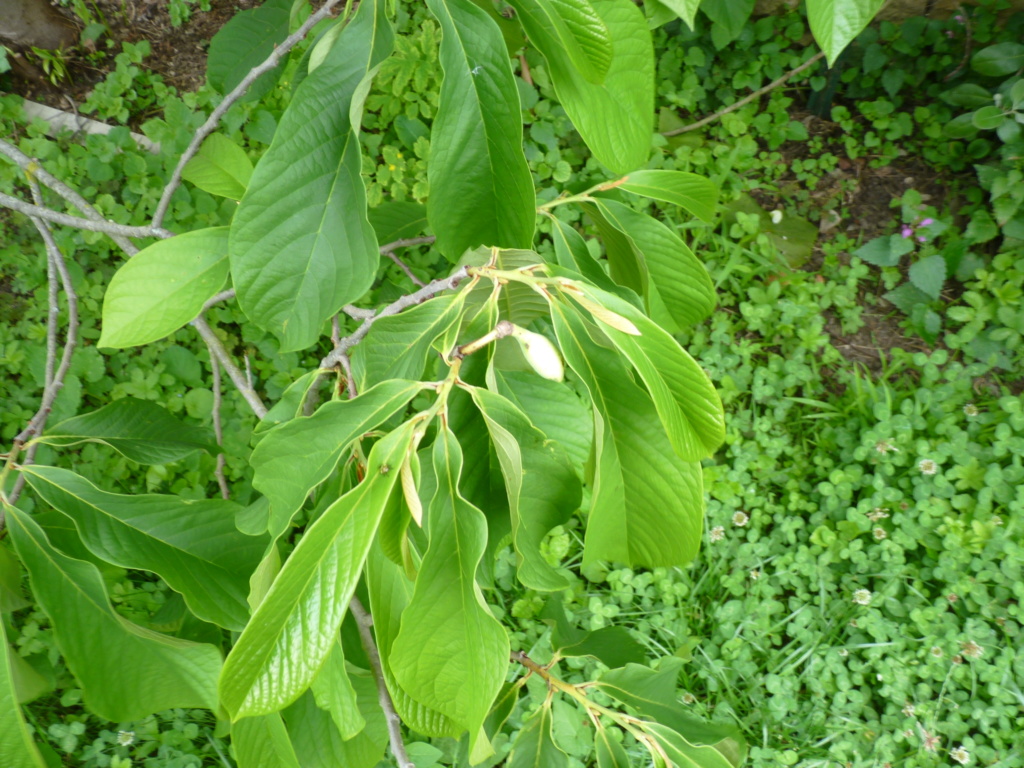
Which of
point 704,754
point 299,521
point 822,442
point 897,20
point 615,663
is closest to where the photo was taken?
point 704,754

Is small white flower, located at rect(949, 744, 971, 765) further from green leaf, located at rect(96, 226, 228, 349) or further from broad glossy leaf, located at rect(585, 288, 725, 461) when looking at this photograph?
green leaf, located at rect(96, 226, 228, 349)

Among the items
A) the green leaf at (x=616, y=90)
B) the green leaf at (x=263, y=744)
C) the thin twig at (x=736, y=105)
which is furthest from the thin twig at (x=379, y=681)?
the thin twig at (x=736, y=105)

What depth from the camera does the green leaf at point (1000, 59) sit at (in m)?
1.91

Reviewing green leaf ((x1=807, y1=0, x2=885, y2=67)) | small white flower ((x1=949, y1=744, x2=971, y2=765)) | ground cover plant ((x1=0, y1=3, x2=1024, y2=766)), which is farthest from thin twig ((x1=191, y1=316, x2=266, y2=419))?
small white flower ((x1=949, y1=744, x2=971, y2=765))

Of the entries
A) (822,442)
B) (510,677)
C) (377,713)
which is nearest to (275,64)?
(377,713)

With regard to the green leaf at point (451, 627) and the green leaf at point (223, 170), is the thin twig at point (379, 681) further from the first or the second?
the green leaf at point (223, 170)

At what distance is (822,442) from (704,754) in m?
1.41

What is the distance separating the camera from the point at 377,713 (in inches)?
34.5

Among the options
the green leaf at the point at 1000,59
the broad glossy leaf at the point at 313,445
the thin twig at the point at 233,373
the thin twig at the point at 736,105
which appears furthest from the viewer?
the thin twig at the point at 736,105

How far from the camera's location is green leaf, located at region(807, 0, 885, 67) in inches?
18.6

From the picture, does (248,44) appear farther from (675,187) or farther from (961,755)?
(961,755)

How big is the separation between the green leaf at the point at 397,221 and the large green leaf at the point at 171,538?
49cm

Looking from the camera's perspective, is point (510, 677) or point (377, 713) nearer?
point (377, 713)

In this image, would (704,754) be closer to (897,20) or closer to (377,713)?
(377,713)
